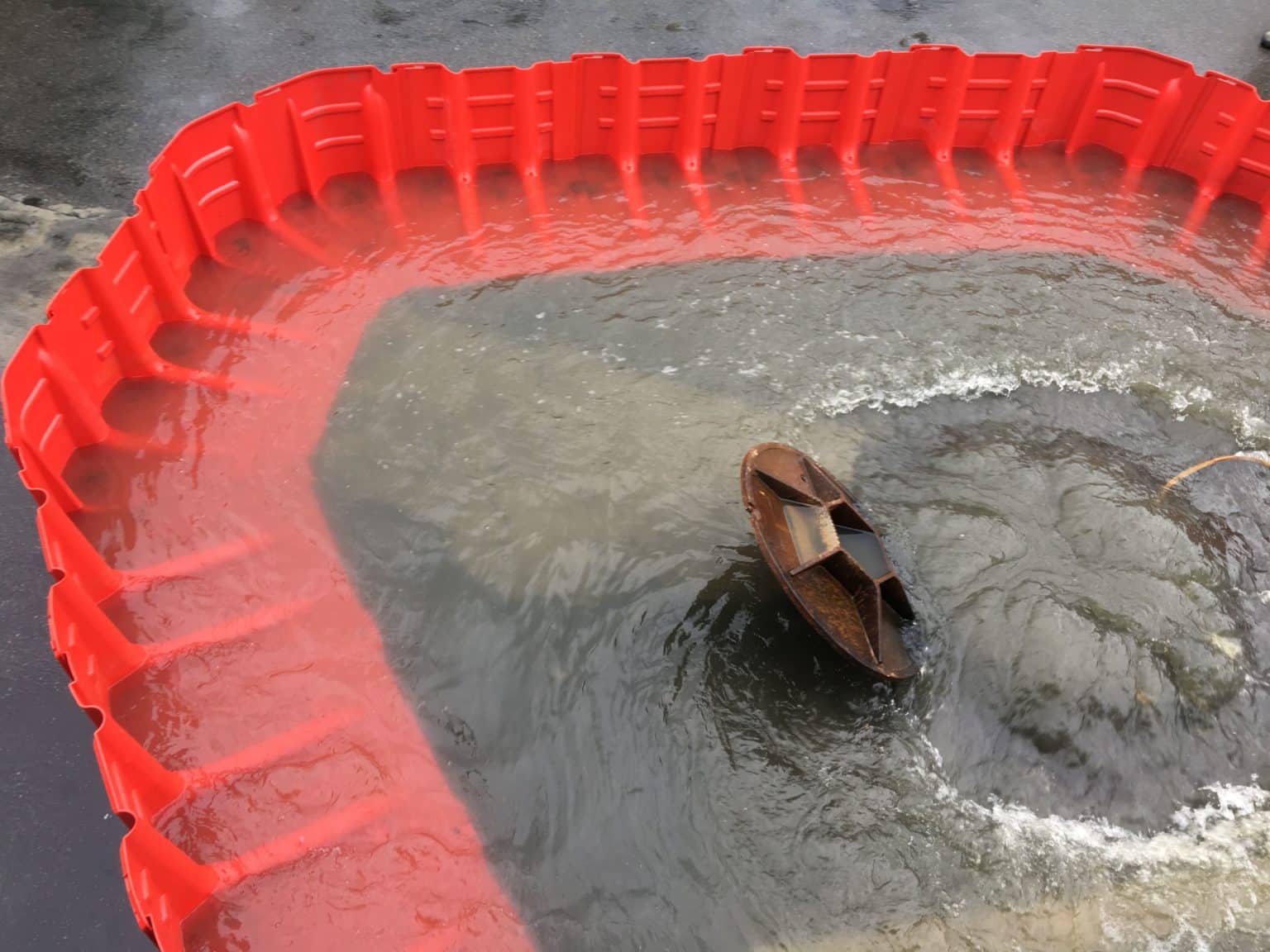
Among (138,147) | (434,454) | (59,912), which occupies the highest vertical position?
(138,147)

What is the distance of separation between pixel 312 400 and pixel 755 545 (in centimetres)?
335

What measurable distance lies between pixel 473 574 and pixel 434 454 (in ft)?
3.43

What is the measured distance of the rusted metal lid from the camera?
523 centimetres

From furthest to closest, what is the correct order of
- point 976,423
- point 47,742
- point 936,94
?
point 936,94 < point 976,423 < point 47,742

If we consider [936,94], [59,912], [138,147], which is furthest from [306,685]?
[936,94]

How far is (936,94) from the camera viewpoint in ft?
28.5

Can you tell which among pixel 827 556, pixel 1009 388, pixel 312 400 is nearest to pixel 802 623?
pixel 827 556

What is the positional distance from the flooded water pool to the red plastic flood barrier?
0.23ft

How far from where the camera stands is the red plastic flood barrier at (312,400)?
15.0 feet

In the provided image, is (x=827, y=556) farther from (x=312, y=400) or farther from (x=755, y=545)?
(x=312, y=400)

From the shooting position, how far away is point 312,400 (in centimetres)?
651

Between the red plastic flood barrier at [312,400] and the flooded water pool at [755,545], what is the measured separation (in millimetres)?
71

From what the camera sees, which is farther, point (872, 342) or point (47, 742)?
point (872, 342)

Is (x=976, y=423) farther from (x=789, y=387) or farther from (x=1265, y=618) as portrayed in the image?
(x=1265, y=618)
